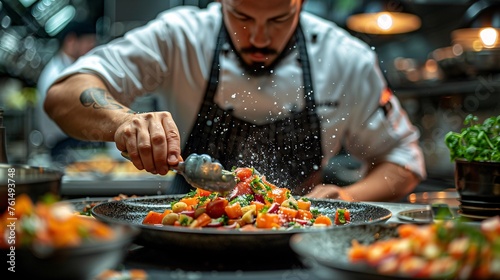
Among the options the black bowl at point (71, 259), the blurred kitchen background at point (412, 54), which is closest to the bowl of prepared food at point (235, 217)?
the black bowl at point (71, 259)

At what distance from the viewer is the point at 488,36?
3.84m

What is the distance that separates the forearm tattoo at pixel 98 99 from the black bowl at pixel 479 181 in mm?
1181

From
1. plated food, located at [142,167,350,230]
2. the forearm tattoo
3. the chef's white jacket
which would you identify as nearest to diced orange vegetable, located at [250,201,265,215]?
plated food, located at [142,167,350,230]

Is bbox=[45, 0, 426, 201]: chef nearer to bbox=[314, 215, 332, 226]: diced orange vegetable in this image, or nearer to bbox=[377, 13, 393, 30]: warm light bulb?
bbox=[314, 215, 332, 226]: diced orange vegetable

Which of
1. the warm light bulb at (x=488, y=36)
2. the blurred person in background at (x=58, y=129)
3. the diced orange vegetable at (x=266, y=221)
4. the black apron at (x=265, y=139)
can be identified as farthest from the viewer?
the blurred person in background at (x=58, y=129)

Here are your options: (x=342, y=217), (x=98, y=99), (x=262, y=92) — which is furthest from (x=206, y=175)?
(x=262, y=92)

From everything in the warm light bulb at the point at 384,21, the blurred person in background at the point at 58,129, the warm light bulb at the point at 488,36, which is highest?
the warm light bulb at the point at 384,21

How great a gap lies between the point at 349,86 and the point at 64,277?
208 cm

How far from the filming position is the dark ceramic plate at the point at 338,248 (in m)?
0.91

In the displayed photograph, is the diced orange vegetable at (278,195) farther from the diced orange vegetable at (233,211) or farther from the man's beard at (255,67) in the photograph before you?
the man's beard at (255,67)

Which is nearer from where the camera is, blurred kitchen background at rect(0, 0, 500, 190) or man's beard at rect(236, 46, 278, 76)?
man's beard at rect(236, 46, 278, 76)

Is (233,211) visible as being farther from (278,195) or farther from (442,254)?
(442,254)

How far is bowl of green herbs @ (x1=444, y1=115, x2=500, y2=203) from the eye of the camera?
1638 mm

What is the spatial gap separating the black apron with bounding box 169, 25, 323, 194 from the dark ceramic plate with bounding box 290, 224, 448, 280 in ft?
3.53
